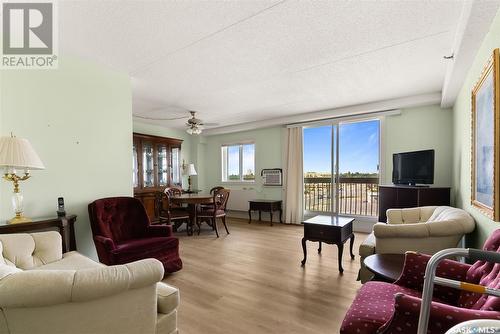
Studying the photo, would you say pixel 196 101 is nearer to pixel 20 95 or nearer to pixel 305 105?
pixel 305 105

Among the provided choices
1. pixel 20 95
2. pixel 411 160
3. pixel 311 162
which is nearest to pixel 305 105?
pixel 311 162

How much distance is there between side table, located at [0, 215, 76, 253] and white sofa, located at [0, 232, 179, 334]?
49.2 inches

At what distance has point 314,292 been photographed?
2.55 meters

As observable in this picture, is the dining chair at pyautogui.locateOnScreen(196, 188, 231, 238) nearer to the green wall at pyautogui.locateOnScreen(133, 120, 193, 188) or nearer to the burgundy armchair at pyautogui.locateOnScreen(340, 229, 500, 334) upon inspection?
the green wall at pyautogui.locateOnScreen(133, 120, 193, 188)

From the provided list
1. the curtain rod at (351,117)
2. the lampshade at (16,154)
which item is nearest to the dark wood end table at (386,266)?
the lampshade at (16,154)

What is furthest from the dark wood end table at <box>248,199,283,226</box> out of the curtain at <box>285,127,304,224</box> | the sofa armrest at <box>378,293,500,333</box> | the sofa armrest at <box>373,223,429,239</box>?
the sofa armrest at <box>378,293,500,333</box>

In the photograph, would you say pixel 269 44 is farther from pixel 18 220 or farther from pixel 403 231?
pixel 18 220

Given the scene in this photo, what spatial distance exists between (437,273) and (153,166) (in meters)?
5.74

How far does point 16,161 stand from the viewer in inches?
82.8

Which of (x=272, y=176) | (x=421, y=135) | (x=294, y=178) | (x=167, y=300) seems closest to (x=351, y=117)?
(x=421, y=135)

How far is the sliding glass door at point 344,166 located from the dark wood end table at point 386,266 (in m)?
3.22

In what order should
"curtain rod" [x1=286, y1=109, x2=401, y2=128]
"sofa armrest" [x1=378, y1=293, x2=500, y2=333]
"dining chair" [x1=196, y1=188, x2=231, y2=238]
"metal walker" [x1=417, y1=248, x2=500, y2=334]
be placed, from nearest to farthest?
"metal walker" [x1=417, y1=248, x2=500, y2=334], "sofa armrest" [x1=378, y1=293, x2=500, y2=333], "curtain rod" [x1=286, y1=109, x2=401, y2=128], "dining chair" [x1=196, y1=188, x2=231, y2=238]

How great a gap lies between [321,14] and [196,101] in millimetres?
2950

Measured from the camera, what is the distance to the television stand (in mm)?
3498
